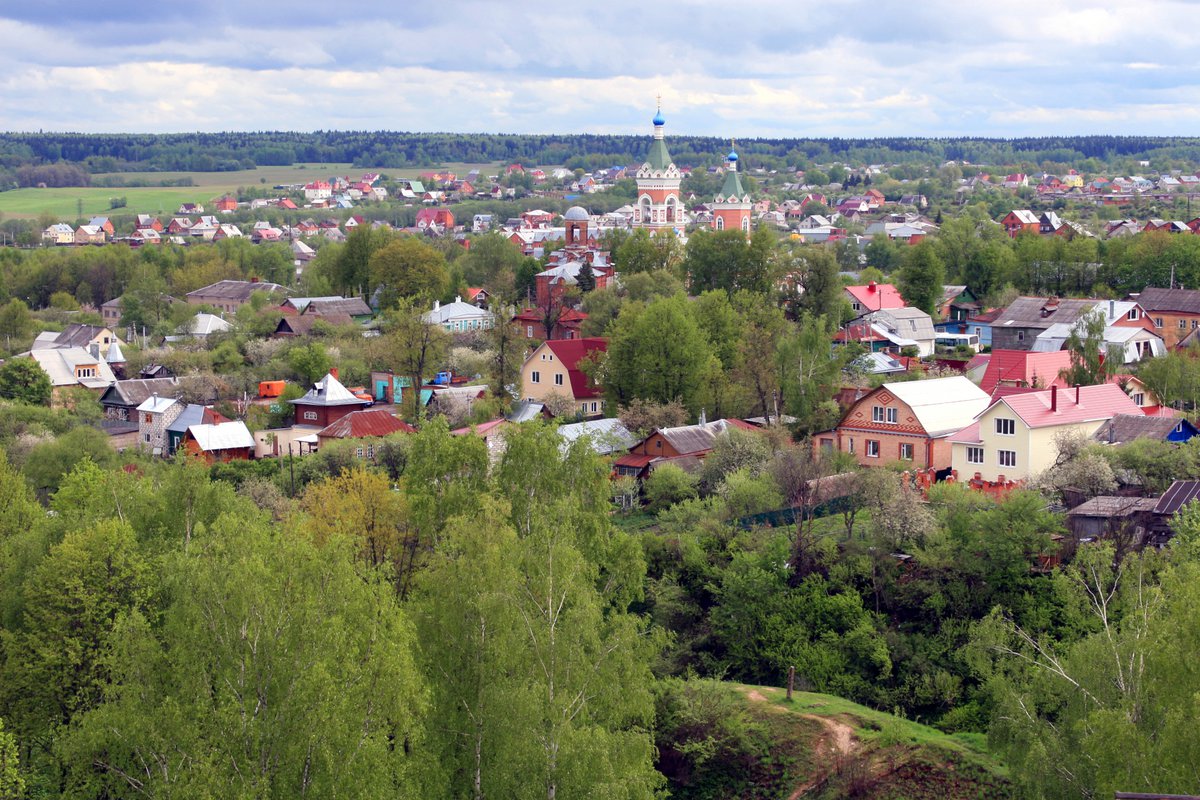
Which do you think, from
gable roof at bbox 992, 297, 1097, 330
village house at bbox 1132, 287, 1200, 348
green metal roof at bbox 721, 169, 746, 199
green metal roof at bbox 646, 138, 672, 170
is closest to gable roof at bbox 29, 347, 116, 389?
gable roof at bbox 992, 297, 1097, 330

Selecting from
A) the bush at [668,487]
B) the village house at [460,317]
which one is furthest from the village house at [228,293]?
the bush at [668,487]

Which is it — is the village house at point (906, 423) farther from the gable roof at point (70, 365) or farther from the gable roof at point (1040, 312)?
the gable roof at point (70, 365)

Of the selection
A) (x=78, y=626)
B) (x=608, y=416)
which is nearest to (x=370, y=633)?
(x=78, y=626)

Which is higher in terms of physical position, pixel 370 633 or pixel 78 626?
pixel 370 633

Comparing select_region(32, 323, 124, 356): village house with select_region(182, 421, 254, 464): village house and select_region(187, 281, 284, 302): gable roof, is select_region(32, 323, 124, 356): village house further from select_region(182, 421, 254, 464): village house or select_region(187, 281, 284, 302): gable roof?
select_region(182, 421, 254, 464): village house

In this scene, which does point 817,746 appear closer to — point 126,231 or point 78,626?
point 78,626

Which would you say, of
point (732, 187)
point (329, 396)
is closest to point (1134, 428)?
point (329, 396)
